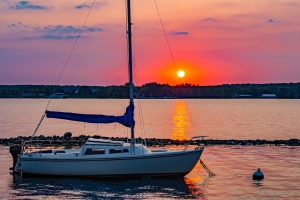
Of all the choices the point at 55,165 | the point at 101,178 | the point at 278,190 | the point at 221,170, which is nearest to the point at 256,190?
the point at 278,190

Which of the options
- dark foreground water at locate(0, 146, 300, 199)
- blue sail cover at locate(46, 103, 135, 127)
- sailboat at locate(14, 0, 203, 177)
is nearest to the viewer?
dark foreground water at locate(0, 146, 300, 199)

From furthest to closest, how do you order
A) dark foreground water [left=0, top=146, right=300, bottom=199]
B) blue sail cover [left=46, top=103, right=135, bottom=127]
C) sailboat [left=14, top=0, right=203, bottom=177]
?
blue sail cover [left=46, top=103, right=135, bottom=127], sailboat [left=14, top=0, right=203, bottom=177], dark foreground water [left=0, top=146, right=300, bottom=199]

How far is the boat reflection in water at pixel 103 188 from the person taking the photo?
2930cm

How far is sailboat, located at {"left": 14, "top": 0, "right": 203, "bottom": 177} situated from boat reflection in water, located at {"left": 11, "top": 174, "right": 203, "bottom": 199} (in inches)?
16.7

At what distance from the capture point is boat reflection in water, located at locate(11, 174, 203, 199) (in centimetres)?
2930

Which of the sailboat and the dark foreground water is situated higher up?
the sailboat

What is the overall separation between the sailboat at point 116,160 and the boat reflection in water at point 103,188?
16.7 inches

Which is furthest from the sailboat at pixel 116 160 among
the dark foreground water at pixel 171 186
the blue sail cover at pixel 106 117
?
the dark foreground water at pixel 171 186

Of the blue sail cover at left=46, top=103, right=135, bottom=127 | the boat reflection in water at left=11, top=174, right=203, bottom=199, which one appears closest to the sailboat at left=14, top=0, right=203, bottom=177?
the blue sail cover at left=46, top=103, right=135, bottom=127

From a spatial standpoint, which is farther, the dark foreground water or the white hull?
the white hull

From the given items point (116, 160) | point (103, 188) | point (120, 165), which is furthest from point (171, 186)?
point (103, 188)

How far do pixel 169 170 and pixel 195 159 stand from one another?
167 centimetres

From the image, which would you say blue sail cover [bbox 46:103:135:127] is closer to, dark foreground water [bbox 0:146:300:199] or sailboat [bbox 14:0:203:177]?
sailboat [bbox 14:0:203:177]

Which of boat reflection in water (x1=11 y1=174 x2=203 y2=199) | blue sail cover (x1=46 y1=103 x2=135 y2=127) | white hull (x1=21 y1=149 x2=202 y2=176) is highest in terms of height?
blue sail cover (x1=46 y1=103 x2=135 y2=127)
